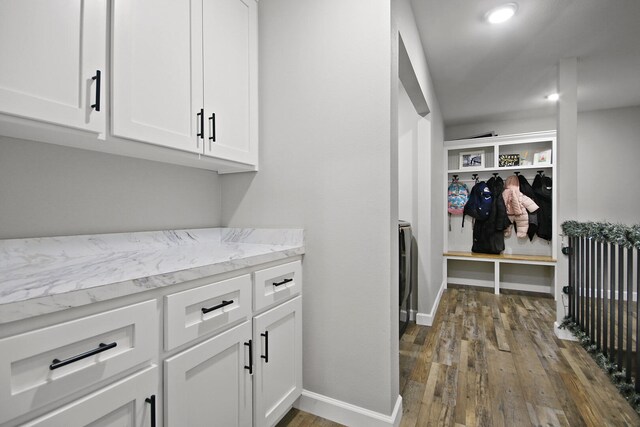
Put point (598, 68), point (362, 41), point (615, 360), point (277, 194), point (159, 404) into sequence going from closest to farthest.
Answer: point (159, 404) < point (362, 41) < point (277, 194) < point (615, 360) < point (598, 68)

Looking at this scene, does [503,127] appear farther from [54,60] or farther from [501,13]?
[54,60]

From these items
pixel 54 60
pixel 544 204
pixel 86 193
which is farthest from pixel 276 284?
pixel 544 204

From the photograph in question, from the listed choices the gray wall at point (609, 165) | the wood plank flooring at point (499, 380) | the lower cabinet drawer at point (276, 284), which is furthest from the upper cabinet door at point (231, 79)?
the gray wall at point (609, 165)

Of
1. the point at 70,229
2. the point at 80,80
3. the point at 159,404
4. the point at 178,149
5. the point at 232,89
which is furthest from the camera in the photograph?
the point at 232,89

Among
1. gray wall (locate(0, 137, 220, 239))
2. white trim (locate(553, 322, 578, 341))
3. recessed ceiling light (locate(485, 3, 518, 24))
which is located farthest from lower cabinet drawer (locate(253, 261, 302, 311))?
white trim (locate(553, 322, 578, 341))

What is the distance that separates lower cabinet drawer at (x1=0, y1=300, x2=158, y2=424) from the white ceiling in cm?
252

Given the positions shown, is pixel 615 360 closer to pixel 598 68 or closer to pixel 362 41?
pixel 362 41

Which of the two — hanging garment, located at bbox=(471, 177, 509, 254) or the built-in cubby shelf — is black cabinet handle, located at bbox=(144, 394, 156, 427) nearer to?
the built-in cubby shelf

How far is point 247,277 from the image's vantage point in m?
1.22

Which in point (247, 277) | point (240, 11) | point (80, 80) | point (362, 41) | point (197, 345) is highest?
point (240, 11)

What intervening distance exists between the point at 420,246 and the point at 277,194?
189 centimetres

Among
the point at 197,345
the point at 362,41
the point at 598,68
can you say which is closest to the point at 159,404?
the point at 197,345

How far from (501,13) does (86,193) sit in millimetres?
2815

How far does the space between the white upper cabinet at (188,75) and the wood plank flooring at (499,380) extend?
148 cm
